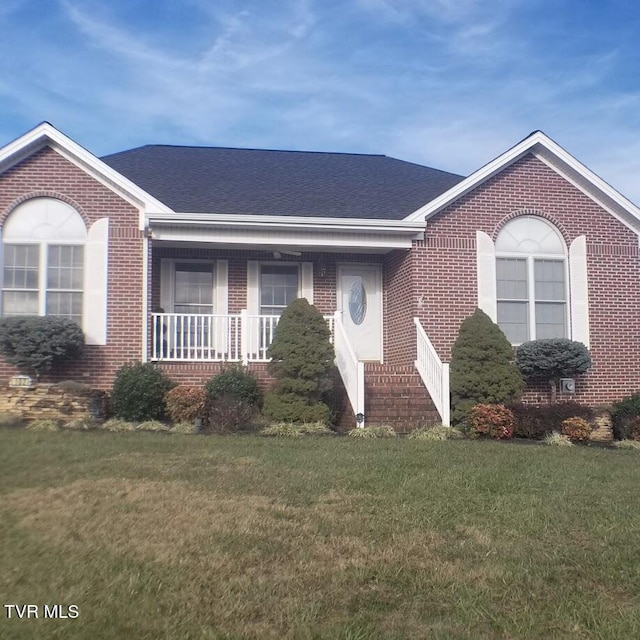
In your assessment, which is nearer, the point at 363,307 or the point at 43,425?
the point at 43,425

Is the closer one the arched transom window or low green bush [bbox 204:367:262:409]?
low green bush [bbox 204:367:262:409]

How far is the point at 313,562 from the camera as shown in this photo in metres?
4.89

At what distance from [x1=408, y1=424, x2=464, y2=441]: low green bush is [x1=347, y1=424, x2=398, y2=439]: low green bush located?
0.30 meters

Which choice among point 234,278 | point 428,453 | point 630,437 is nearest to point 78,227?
point 234,278

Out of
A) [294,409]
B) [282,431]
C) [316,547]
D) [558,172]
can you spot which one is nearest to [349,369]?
[294,409]

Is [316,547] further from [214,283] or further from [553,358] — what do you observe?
[214,283]

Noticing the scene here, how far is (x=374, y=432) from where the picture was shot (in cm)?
1140

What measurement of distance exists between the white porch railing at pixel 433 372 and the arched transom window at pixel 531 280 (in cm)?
192

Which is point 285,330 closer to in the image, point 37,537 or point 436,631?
point 37,537

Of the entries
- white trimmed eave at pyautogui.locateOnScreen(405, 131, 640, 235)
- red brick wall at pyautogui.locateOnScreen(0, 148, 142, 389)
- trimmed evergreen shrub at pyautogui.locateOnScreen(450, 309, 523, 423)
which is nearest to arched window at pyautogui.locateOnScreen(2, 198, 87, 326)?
red brick wall at pyautogui.locateOnScreen(0, 148, 142, 389)

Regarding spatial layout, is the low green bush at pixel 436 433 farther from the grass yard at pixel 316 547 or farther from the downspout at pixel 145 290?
the downspout at pixel 145 290

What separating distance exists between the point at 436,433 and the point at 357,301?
4.78m

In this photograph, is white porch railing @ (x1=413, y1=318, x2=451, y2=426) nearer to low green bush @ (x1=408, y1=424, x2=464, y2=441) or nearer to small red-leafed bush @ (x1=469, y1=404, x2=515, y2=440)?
low green bush @ (x1=408, y1=424, x2=464, y2=441)

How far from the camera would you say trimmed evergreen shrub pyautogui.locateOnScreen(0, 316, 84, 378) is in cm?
1238
